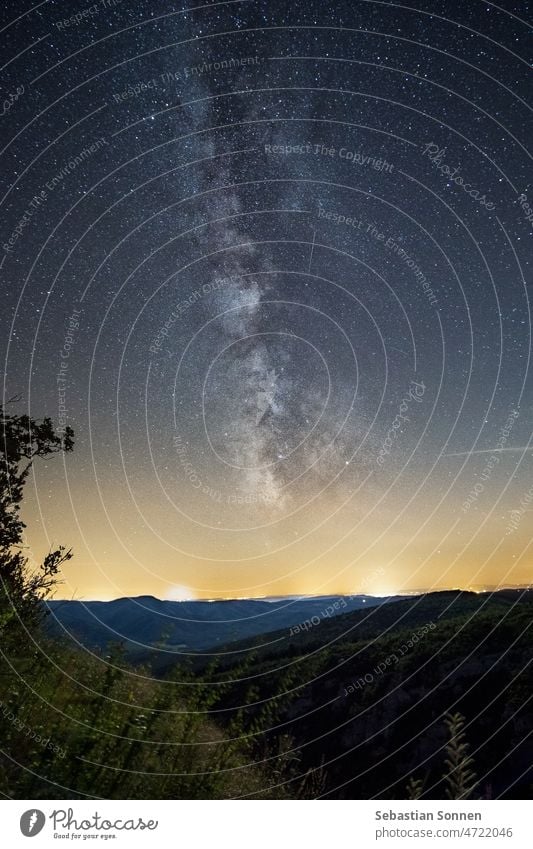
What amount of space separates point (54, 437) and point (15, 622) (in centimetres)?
453

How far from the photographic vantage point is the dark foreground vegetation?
5047 mm

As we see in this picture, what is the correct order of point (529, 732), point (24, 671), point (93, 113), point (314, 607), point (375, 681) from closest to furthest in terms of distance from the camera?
point (24, 671), point (529, 732), point (93, 113), point (375, 681), point (314, 607)

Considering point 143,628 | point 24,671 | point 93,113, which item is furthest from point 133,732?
point 143,628

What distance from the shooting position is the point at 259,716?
35.7 ft

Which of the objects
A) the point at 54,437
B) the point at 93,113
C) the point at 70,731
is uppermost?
the point at 93,113

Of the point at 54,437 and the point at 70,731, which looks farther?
the point at 54,437

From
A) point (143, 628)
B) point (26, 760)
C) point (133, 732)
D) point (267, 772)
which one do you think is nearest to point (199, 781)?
point (133, 732)

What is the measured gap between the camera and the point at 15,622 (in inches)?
336

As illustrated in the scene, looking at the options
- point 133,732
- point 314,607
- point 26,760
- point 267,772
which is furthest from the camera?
point 314,607

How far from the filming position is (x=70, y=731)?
561 centimetres

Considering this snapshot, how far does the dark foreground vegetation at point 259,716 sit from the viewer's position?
16.6 feet

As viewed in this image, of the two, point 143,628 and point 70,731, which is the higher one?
point 70,731

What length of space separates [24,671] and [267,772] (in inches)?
193
